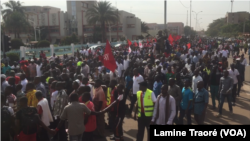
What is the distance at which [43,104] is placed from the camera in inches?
181

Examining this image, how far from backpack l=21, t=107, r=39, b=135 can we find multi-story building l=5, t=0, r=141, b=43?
48287 millimetres

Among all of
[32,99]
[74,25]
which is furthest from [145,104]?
[74,25]

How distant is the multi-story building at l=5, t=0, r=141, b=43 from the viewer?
53344 millimetres

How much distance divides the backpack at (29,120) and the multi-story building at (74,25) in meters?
48.3

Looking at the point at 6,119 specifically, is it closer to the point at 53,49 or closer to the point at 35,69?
the point at 35,69

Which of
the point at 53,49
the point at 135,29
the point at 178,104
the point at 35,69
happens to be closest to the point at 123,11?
the point at 135,29

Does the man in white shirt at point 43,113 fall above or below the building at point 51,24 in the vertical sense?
below

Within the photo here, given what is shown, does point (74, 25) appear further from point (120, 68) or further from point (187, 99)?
point (187, 99)

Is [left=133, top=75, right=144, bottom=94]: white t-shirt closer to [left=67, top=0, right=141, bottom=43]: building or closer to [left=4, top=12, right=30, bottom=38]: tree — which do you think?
[left=4, top=12, right=30, bottom=38]: tree

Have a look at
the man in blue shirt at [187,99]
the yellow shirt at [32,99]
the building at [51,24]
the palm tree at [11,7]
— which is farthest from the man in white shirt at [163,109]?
the building at [51,24]

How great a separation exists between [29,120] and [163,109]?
2.35 meters

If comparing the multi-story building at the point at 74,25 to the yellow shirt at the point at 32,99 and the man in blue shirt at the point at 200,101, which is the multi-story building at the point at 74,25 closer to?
the man in blue shirt at the point at 200,101

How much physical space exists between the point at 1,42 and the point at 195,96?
6919 mm

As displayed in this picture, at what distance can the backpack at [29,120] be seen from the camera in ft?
13.3
